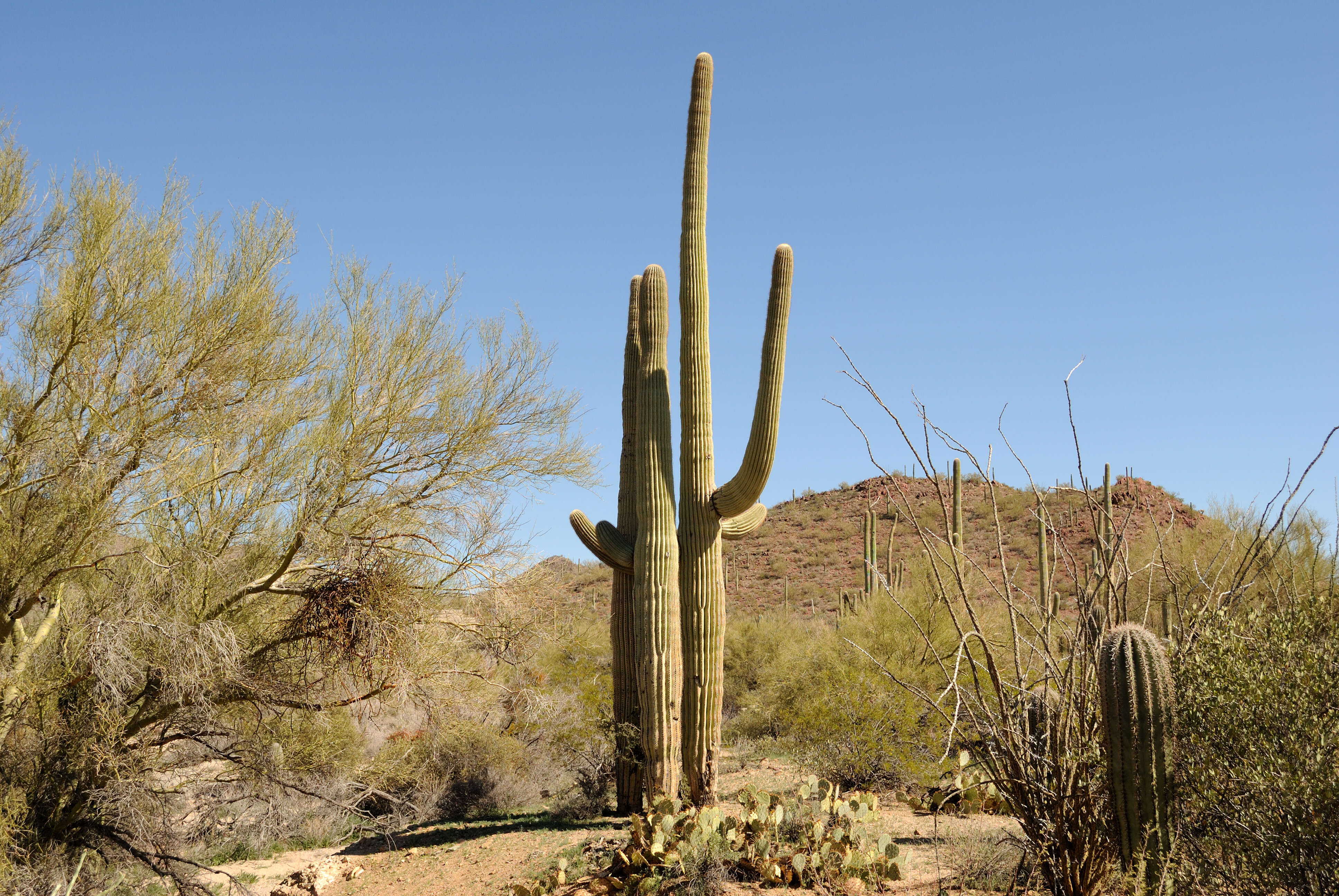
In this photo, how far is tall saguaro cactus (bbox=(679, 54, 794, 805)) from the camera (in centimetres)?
1043

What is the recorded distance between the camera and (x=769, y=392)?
1045 centimetres

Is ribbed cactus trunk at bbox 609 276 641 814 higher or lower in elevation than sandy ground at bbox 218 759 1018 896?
higher

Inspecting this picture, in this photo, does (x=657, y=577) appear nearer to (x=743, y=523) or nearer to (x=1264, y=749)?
(x=743, y=523)

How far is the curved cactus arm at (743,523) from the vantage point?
37.4 feet

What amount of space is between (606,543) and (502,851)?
3690mm

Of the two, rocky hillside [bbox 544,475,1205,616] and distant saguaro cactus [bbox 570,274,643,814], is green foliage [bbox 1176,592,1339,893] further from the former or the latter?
rocky hillside [bbox 544,475,1205,616]

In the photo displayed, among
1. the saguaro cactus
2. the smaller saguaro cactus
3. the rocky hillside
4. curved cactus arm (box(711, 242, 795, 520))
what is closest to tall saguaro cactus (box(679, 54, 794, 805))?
curved cactus arm (box(711, 242, 795, 520))

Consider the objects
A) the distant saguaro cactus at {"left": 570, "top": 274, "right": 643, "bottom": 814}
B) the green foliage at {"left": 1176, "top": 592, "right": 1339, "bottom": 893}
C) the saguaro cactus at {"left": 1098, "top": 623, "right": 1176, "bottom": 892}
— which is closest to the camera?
the green foliage at {"left": 1176, "top": 592, "right": 1339, "bottom": 893}

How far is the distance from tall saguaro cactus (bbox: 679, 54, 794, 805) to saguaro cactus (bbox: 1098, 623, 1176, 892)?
569 cm

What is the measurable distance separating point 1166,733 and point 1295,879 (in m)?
0.80

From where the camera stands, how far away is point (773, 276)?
10656mm

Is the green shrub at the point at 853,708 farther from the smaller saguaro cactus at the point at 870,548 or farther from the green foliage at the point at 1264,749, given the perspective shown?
the smaller saguaro cactus at the point at 870,548

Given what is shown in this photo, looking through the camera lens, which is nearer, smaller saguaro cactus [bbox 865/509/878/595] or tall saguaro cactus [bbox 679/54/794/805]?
tall saguaro cactus [bbox 679/54/794/805]

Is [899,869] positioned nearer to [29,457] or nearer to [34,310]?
[29,457]
